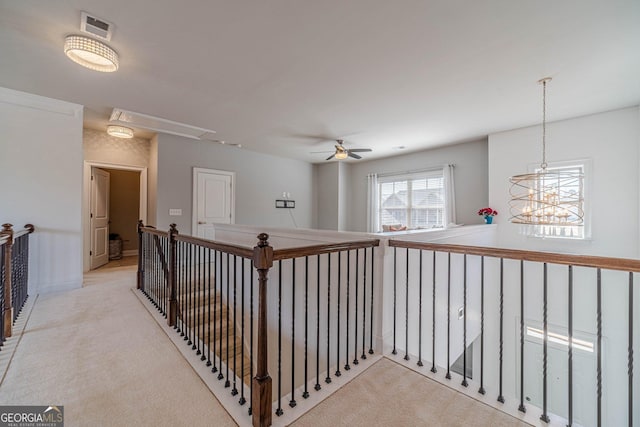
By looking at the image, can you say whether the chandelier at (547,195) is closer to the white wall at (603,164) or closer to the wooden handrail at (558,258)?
the white wall at (603,164)

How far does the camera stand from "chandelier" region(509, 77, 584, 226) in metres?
3.03

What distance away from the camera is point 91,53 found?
2.27m

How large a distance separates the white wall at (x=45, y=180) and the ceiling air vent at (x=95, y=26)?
216 cm

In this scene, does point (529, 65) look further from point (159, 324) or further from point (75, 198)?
point (75, 198)

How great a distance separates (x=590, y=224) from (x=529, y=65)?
275 cm

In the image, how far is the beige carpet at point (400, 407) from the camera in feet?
5.06

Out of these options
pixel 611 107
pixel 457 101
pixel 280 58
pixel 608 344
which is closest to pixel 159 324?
pixel 280 58

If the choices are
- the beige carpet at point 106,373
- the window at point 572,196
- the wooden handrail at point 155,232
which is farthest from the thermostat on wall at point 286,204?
the window at point 572,196

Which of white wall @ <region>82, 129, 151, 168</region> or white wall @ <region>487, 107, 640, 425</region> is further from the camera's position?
white wall @ <region>82, 129, 151, 168</region>

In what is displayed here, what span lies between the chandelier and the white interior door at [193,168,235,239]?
519 centimetres

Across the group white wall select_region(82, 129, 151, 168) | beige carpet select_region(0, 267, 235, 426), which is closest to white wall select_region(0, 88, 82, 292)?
beige carpet select_region(0, 267, 235, 426)

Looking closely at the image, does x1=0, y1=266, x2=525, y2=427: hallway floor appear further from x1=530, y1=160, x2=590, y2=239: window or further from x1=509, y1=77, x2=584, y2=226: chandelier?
x1=530, y1=160, x2=590, y2=239: window

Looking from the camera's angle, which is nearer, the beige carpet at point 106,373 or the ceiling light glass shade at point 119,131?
the beige carpet at point 106,373

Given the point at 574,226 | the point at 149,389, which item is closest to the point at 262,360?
the point at 149,389
